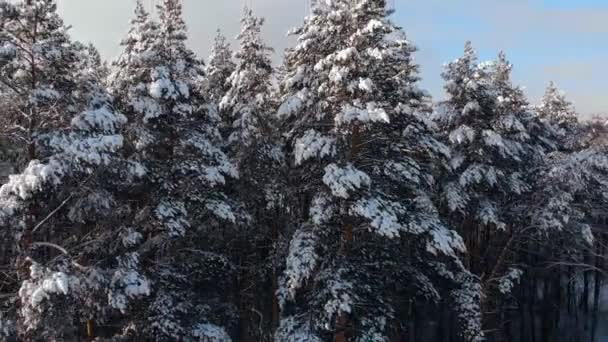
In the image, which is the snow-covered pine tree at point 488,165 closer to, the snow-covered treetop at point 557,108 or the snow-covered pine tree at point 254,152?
the snow-covered pine tree at point 254,152

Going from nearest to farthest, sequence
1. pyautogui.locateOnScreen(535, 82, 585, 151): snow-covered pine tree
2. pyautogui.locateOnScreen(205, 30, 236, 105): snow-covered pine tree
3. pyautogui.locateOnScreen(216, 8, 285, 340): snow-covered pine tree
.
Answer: pyautogui.locateOnScreen(216, 8, 285, 340): snow-covered pine tree < pyautogui.locateOnScreen(205, 30, 236, 105): snow-covered pine tree < pyautogui.locateOnScreen(535, 82, 585, 151): snow-covered pine tree

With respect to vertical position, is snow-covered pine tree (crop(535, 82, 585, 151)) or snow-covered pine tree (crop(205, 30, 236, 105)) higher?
snow-covered pine tree (crop(535, 82, 585, 151))

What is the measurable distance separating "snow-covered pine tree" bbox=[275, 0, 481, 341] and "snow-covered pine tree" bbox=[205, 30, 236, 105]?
7666mm

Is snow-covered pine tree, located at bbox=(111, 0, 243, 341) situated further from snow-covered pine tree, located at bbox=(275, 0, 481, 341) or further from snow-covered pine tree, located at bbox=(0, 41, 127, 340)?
snow-covered pine tree, located at bbox=(275, 0, 481, 341)

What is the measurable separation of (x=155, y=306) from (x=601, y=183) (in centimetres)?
1963

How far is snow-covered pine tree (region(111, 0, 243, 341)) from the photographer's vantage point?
1595 centimetres

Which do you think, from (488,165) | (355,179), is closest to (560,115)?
(488,165)

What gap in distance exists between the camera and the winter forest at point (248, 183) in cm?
1316

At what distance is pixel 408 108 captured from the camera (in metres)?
15.7

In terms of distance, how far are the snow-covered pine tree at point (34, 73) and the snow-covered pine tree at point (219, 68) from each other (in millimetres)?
11179

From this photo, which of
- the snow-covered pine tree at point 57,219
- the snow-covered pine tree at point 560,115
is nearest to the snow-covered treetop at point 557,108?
the snow-covered pine tree at point 560,115

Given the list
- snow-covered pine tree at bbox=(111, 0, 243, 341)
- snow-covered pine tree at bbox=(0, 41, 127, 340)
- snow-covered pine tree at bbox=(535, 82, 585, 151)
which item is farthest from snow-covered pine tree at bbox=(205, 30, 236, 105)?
snow-covered pine tree at bbox=(535, 82, 585, 151)


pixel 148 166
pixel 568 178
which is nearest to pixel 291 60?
pixel 148 166

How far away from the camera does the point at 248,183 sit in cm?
2016
